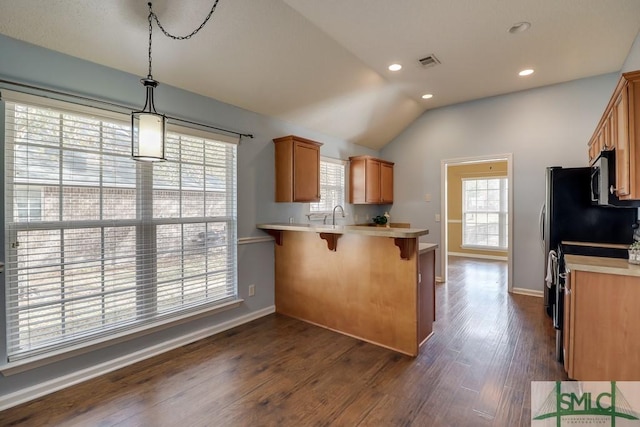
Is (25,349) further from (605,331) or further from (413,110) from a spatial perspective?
(413,110)

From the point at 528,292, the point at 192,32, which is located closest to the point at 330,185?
the point at 192,32

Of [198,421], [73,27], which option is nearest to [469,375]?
[198,421]

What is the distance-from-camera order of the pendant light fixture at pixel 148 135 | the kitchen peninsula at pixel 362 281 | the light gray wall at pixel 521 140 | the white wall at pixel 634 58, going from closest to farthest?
the pendant light fixture at pixel 148 135 < the kitchen peninsula at pixel 362 281 < the white wall at pixel 634 58 < the light gray wall at pixel 521 140

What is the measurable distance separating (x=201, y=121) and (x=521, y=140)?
4411mm

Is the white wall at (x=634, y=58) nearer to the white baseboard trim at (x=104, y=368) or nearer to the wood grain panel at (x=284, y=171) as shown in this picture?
the wood grain panel at (x=284, y=171)

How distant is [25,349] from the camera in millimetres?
2137

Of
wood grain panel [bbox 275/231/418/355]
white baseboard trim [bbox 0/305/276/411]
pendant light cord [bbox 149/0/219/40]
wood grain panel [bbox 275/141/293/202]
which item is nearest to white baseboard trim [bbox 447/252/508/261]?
wood grain panel [bbox 275/231/418/355]

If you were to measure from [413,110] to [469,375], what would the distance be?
160 inches

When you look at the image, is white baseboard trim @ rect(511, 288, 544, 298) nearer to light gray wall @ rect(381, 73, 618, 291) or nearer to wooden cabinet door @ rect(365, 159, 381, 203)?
light gray wall @ rect(381, 73, 618, 291)

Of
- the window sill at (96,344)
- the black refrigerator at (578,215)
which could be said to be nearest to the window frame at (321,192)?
the window sill at (96,344)

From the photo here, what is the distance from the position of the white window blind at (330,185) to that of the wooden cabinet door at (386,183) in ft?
2.45

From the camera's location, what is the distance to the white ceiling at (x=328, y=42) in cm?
214

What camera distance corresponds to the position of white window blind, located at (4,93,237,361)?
6.97 ft

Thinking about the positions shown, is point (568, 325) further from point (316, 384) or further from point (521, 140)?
point (521, 140)
